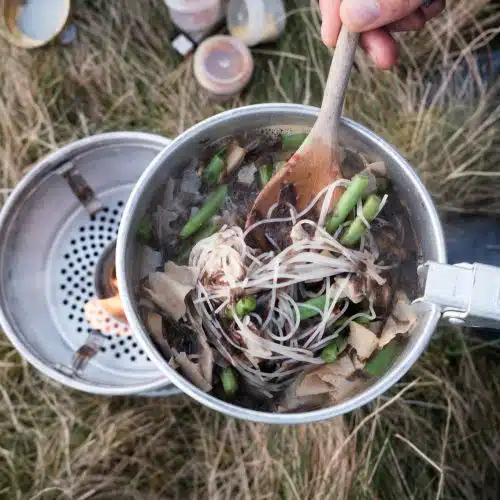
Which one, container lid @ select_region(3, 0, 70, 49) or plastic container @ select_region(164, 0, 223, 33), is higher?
container lid @ select_region(3, 0, 70, 49)

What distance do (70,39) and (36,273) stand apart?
491 millimetres

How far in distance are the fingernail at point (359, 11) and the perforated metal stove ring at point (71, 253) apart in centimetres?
43

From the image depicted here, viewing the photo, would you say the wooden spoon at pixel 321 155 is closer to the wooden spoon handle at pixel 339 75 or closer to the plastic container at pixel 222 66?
the wooden spoon handle at pixel 339 75

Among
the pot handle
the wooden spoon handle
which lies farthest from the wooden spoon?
the pot handle

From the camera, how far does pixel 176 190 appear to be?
3.05 ft

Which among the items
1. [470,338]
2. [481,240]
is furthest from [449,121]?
[470,338]

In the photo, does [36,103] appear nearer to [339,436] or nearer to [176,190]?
[176,190]

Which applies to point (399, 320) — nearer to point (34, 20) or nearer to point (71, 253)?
point (71, 253)

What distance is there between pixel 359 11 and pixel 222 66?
0.58 m

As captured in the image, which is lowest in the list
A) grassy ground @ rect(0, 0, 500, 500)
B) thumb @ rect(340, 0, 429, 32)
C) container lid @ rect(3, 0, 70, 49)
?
grassy ground @ rect(0, 0, 500, 500)

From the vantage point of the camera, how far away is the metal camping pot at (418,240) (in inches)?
26.7

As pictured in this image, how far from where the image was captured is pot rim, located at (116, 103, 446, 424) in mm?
773

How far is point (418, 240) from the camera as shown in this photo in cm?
90

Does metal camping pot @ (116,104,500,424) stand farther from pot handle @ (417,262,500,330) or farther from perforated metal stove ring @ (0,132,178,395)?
perforated metal stove ring @ (0,132,178,395)
